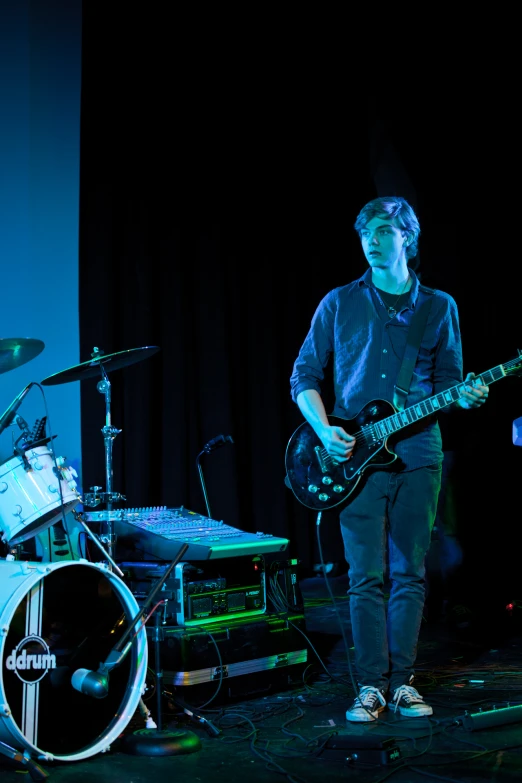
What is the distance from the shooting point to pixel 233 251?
20.5ft

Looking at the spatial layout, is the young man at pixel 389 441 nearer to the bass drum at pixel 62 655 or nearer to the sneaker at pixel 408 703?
the sneaker at pixel 408 703

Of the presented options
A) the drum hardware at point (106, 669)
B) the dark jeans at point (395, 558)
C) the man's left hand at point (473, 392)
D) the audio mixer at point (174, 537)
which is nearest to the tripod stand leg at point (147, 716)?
the drum hardware at point (106, 669)

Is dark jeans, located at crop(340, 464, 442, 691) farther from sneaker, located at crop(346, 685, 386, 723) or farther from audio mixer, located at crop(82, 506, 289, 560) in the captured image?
audio mixer, located at crop(82, 506, 289, 560)

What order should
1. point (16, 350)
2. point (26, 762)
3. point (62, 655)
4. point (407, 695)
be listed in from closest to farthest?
point (26, 762) < point (62, 655) < point (407, 695) < point (16, 350)

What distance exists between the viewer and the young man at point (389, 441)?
10.4ft

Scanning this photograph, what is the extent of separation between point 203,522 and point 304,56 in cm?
Answer: 400

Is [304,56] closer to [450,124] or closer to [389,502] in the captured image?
[450,124]

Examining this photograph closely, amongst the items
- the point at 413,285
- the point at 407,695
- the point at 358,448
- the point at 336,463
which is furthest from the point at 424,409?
the point at 407,695

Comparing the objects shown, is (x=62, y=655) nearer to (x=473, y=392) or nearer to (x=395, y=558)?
(x=395, y=558)

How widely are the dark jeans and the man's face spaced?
2.77ft

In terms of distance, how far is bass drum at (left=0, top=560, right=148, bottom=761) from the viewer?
2.57 meters

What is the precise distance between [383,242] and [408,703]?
1.77 meters

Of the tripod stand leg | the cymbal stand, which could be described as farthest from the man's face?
the tripod stand leg

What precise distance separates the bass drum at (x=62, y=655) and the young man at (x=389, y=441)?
858 mm
